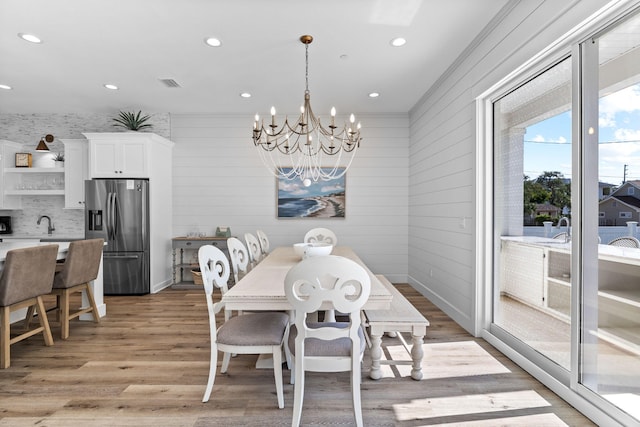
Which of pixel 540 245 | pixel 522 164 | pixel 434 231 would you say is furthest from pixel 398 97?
pixel 540 245

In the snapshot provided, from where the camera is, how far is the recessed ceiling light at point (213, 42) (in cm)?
294

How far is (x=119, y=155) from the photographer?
4.58 m

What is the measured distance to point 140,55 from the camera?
10.7 feet

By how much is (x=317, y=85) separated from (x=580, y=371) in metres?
3.66

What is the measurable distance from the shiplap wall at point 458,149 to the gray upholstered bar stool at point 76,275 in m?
3.74

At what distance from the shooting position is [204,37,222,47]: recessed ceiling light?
294 centimetres

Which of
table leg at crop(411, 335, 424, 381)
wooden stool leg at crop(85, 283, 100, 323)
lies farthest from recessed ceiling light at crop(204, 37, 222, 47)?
table leg at crop(411, 335, 424, 381)

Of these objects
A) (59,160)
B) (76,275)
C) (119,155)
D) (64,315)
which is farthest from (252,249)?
(59,160)

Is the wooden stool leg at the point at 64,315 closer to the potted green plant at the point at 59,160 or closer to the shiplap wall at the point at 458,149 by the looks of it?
the potted green plant at the point at 59,160

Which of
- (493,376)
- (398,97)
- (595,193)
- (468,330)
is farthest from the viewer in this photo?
(398,97)

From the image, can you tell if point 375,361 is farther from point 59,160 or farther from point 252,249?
point 59,160

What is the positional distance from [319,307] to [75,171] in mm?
4993

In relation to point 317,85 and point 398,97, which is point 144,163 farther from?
point 398,97

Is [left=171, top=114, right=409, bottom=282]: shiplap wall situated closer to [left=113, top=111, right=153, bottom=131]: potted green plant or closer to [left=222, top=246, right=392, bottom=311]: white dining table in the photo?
[left=113, top=111, right=153, bottom=131]: potted green plant
